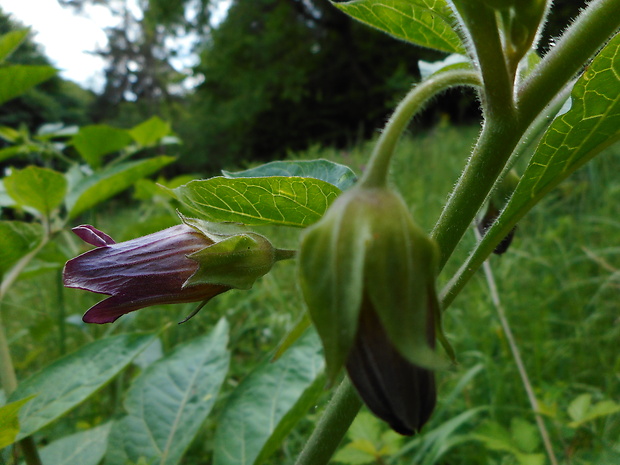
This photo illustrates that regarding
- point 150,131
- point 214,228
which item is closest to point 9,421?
point 214,228

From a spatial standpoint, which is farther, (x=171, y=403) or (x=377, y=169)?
(x=171, y=403)

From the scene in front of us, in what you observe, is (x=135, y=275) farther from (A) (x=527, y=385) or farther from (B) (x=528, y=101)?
(A) (x=527, y=385)

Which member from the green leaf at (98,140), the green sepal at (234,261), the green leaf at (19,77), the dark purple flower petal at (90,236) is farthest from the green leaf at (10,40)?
the green sepal at (234,261)

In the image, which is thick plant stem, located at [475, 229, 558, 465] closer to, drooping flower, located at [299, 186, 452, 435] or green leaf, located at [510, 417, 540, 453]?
green leaf, located at [510, 417, 540, 453]

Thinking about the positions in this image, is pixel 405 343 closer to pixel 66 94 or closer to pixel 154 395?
pixel 154 395

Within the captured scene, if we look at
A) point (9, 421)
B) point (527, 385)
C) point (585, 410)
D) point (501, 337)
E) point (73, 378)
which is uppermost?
point (9, 421)

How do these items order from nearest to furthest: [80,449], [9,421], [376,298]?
[376,298]
[9,421]
[80,449]

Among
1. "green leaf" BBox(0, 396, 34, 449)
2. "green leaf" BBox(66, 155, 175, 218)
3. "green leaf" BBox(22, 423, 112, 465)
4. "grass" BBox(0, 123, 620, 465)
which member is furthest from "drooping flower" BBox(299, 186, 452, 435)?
"green leaf" BBox(66, 155, 175, 218)
